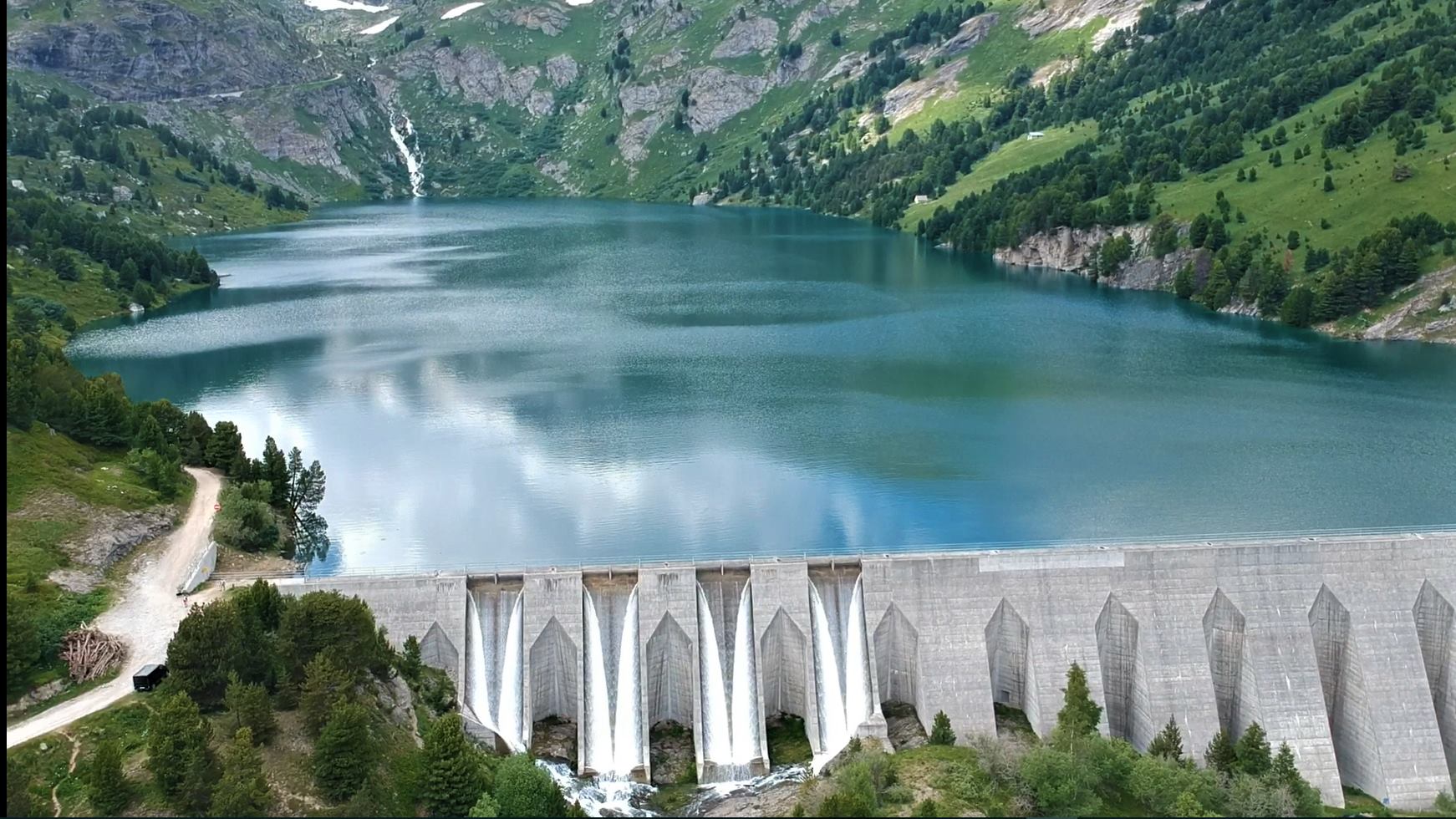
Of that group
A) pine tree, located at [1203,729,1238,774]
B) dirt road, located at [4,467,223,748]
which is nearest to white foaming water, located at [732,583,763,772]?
pine tree, located at [1203,729,1238,774]

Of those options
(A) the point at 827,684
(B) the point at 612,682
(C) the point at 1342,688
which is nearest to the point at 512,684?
(B) the point at 612,682

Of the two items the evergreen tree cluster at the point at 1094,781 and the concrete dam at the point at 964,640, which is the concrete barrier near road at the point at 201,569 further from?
the evergreen tree cluster at the point at 1094,781

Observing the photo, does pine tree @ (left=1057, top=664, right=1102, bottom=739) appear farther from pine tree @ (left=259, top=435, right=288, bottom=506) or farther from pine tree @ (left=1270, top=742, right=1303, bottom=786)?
pine tree @ (left=259, top=435, right=288, bottom=506)

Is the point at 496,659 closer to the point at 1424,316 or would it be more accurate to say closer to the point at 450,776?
the point at 450,776

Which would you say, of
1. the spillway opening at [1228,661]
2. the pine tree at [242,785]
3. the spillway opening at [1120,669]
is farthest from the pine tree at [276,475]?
the spillway opening at [1228,661]

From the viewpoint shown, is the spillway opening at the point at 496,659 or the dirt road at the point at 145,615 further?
the spillway opening at the point at 496,659

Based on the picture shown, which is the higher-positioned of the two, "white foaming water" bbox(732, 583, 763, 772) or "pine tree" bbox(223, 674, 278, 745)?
"pine tree" bbox(223, 674, 278, 745)

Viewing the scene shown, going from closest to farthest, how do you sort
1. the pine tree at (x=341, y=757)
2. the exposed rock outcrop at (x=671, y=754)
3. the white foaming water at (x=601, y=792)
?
the pine tree at (x=341, y=757) < the white foaming water at (x=601, y=792) < the exposed rock outcrop at (x=671, y=754)
